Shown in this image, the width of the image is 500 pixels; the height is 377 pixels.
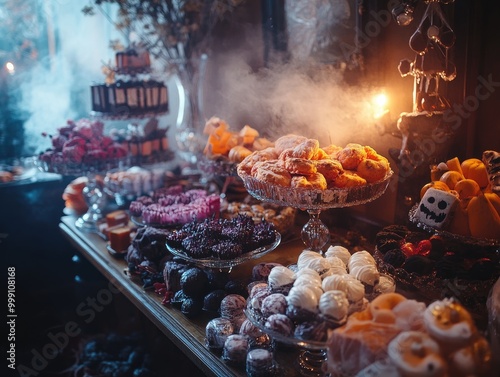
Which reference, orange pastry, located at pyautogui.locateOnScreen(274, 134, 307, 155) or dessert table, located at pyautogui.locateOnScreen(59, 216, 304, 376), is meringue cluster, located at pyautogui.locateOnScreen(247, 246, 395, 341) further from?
orange pastry, located at pyautogui.locateOnScreen(274, 134, 307, 155)

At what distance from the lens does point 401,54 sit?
2.20 meters

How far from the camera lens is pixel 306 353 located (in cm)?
164

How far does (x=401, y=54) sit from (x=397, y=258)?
94cm

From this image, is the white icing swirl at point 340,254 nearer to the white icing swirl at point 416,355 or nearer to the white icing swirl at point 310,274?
the white icing swirl at point 310,274

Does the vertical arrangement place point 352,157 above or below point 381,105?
below

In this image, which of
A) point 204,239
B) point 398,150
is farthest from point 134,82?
point 398,150

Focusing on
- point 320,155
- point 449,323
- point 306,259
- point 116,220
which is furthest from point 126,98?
point 449,323

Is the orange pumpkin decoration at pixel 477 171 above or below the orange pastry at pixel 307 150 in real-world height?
below

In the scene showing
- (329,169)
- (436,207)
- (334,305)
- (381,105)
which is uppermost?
(381,105)

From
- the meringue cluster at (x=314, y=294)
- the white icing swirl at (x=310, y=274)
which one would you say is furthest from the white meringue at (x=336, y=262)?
the white icing swirl at (x=310, y=274)

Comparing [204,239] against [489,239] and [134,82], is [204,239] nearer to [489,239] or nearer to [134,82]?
A: [489,239]

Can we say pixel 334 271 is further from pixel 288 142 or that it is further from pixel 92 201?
pixel 92 201

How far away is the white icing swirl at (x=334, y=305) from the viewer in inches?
55.1

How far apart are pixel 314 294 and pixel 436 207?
22.9 inches
